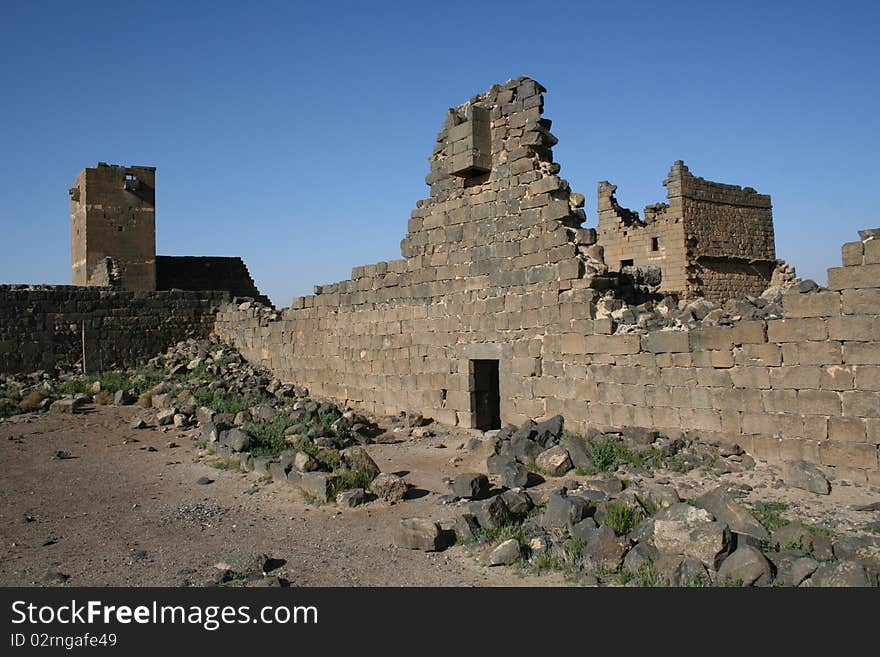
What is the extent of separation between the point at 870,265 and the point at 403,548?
16.3 ft

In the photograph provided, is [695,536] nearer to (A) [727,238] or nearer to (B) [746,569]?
(B) [746,569]

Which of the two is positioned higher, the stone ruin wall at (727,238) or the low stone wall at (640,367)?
the stone ruin wall at (727,238)

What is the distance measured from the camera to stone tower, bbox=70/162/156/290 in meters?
25.8

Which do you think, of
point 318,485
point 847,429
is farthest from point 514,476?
point 847,429

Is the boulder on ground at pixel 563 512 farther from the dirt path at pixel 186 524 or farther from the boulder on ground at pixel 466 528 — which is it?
the dirt path at pixel 186 524

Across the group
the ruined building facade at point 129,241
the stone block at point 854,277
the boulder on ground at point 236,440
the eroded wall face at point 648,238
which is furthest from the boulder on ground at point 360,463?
the ruined building facade at point 129,241

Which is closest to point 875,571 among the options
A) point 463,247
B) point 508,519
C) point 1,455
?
point 508,519

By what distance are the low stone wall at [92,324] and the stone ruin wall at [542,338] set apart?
4986 mm

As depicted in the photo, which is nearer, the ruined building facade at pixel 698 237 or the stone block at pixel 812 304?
the stone block at pixel 812 304

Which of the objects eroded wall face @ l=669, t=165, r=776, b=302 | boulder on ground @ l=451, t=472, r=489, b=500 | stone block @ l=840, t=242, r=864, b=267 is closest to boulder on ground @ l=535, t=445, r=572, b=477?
boulder on ground @ l=451, t=472, r=489, b=500

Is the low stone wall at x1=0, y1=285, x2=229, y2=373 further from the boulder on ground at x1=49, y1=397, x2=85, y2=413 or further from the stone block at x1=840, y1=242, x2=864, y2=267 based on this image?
the stone block at x1=840, y1=242, x2=864, y2=267

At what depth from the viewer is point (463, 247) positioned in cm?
1145

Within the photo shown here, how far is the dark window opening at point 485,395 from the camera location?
11312 millimetres
